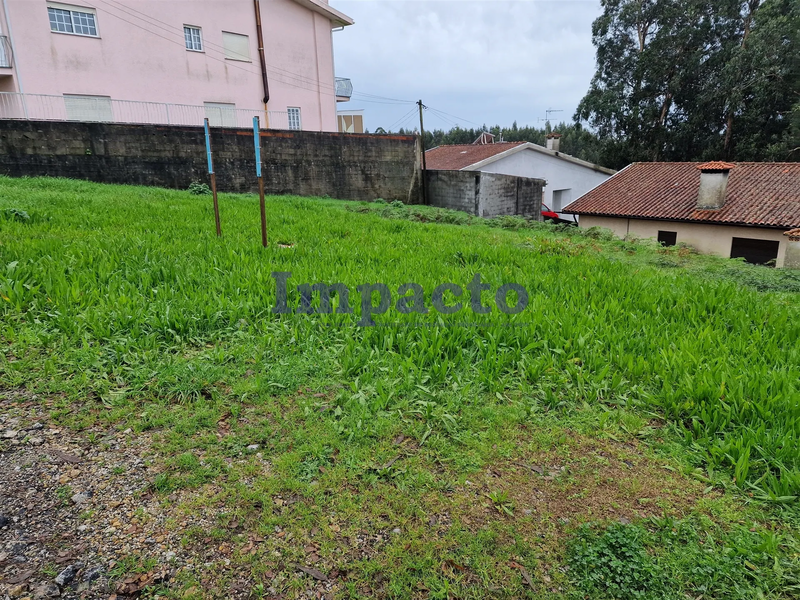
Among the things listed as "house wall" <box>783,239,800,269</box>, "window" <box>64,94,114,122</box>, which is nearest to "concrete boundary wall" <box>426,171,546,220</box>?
"house wall" <box>783,239,800,269</box>

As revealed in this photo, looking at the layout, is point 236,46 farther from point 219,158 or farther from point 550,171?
point 550,171

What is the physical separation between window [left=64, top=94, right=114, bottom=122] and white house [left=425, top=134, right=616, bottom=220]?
1447 cm

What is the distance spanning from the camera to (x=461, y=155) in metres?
25.7

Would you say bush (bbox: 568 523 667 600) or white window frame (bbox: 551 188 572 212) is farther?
white window frame (bbox: 551 188 572 212)

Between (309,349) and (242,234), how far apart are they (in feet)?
12.8

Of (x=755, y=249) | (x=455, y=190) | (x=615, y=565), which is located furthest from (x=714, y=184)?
(x=615, y=565)

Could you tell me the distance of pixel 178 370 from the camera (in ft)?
11.0

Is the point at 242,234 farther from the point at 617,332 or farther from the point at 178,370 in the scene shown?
the point at 617,332

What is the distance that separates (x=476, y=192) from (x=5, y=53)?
585 inches

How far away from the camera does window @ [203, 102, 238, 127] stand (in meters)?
17.5

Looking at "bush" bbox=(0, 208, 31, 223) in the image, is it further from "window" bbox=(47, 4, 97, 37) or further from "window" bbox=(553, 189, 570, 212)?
Result: "window" bbox=(553, 189, 570, 212)

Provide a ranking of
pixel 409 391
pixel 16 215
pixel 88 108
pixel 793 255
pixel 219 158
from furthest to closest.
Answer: pixel 88 108
pixel 219 158
pixel 793 255
pixel 16 215
pixel 409 391

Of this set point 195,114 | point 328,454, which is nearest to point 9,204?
point 328,454

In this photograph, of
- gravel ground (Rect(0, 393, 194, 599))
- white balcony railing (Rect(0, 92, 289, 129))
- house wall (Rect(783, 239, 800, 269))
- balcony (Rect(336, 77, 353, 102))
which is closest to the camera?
gravel ground (Rect(0, 393, 194, 599))
